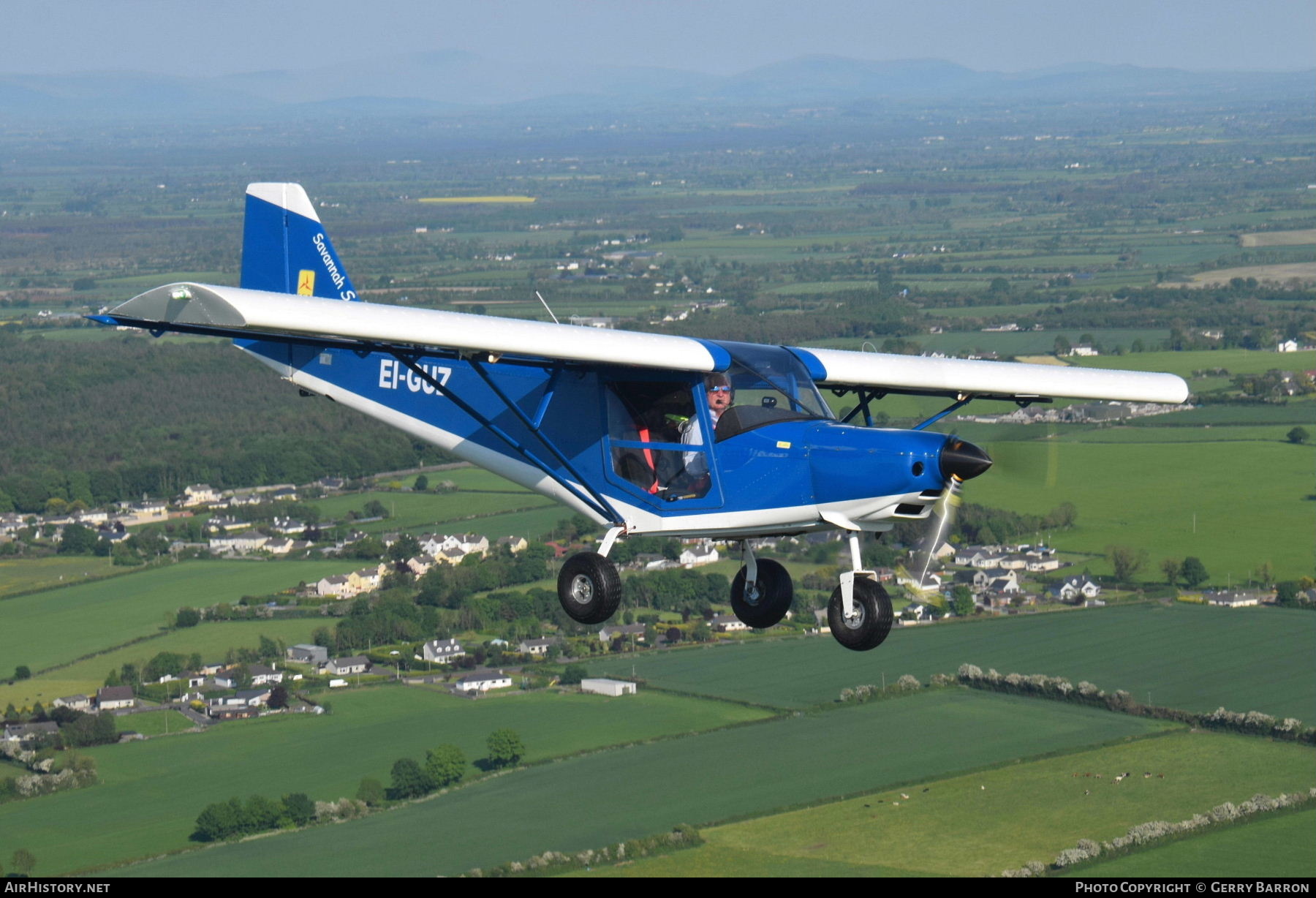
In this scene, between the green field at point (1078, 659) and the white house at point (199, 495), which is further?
the white house at point (199, 495)

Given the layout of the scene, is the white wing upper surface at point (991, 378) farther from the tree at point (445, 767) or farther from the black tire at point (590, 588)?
the tree at point (445, 767)

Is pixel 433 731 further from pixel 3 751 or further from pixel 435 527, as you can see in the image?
pixel 435 527

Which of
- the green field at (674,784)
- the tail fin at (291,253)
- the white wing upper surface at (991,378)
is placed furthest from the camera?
the green field at (674,784)

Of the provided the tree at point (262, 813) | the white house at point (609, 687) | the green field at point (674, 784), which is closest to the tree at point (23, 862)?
the green field at point (674, 784)

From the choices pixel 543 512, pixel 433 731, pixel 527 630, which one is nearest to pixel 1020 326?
pixel 543 512

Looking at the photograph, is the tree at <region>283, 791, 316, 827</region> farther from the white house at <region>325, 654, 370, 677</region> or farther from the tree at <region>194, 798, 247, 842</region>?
the white house at <region>325, 654, 370, 677</region>

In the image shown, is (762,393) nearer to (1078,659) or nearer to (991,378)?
(991,378)
